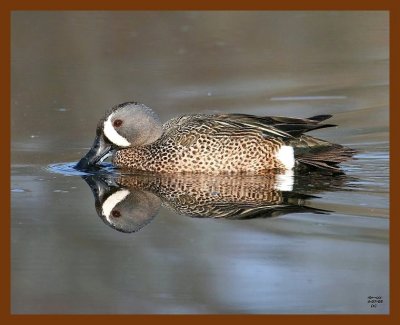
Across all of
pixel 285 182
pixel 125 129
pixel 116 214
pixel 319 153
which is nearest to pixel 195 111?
pixel 125 129

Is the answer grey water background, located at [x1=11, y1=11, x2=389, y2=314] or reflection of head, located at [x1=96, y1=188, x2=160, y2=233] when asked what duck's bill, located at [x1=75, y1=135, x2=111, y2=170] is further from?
reflection of head, located at [x1=96, y1=188, x2=160, y2=233]

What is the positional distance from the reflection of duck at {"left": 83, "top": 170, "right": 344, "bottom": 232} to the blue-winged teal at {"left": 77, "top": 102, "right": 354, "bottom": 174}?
→ 159mm

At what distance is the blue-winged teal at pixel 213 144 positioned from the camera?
33.0 feet

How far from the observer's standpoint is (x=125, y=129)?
1046 cm

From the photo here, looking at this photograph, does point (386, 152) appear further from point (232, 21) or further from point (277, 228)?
point (232, 21)

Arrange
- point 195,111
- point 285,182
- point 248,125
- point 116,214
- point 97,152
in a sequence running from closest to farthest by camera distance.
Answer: point 116,214, point 285,182, point 248,125, point 97,152, point 195,111

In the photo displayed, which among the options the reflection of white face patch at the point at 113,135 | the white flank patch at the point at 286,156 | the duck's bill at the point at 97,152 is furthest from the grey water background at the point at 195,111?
the white flank patch at the point at 286,156

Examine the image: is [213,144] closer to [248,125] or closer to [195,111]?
[248,125]

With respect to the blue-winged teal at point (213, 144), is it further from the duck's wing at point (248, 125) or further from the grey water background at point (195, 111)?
the grey water background at point (195, 111)

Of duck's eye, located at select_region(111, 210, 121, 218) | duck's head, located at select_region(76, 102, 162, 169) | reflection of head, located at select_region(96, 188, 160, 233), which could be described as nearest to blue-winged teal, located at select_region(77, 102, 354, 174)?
duck's head, located at select_region(76, 102, 162, 169)

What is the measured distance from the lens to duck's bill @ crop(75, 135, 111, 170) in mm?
10359

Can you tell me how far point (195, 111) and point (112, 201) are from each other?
3.67m

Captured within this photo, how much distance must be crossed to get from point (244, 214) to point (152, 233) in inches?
32.2

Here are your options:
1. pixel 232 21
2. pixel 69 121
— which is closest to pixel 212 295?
pixel 69 121
